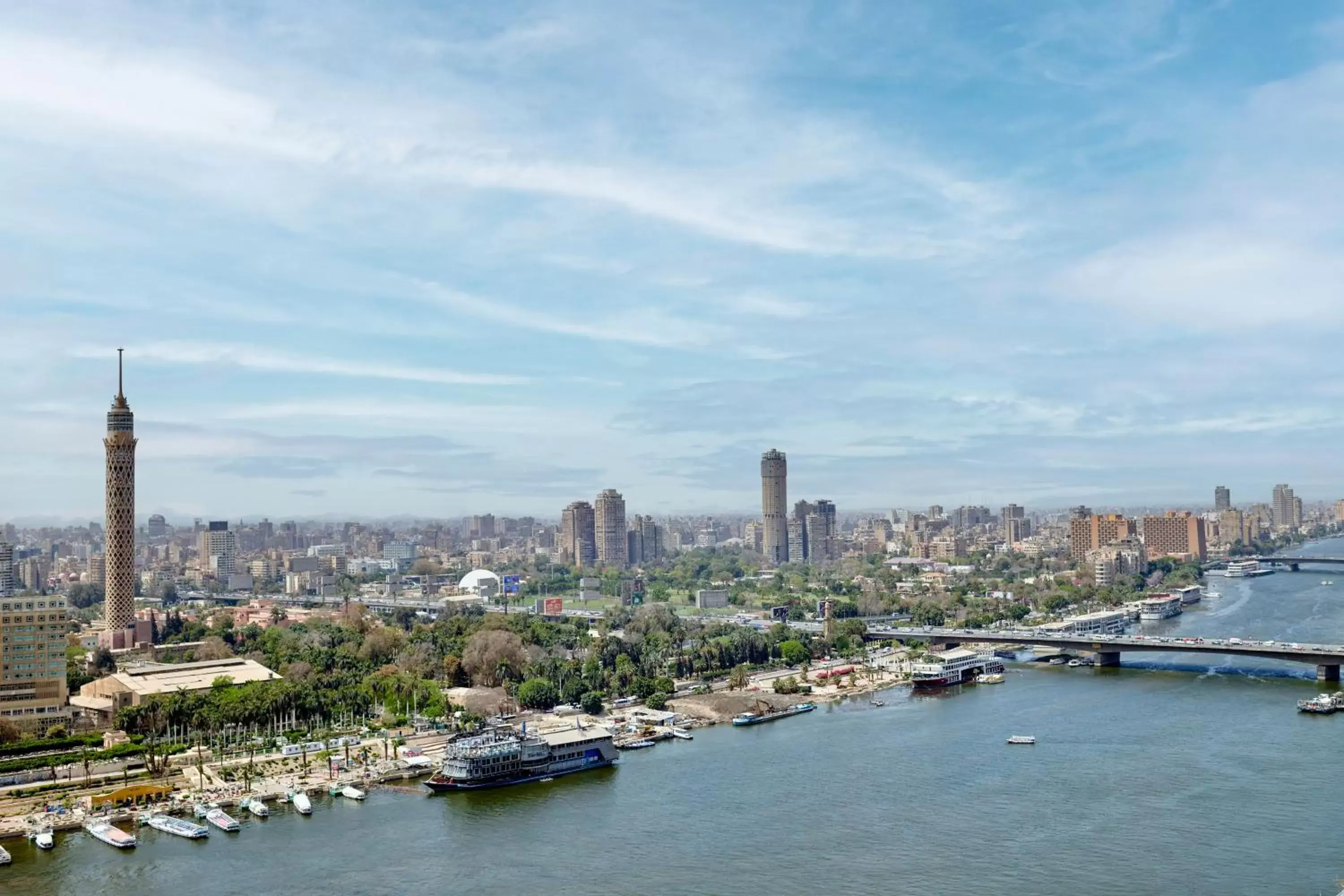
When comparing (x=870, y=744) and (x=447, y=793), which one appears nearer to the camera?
(x=447, y=793)

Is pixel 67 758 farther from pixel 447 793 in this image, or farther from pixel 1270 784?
pixel 1270 784

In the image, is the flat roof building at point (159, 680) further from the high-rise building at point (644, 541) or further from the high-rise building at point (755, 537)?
the high-rise building at point (755, 537)

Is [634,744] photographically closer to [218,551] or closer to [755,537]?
[218,551]

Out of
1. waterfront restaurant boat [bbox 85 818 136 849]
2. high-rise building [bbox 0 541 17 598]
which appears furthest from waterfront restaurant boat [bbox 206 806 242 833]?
high-rise building [bbox 0 541 17 598]

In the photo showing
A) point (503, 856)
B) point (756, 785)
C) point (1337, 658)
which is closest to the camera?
point (503, 856)

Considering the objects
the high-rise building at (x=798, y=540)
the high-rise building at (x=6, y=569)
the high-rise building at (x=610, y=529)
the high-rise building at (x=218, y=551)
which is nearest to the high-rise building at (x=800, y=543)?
the high-rise building at (x=798, y=540)

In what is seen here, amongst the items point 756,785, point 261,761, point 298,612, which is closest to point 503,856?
point 756,785

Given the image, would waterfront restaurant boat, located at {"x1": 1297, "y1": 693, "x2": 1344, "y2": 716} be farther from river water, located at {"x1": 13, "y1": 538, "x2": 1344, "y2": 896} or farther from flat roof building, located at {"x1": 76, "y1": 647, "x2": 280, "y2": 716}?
flat roof building, located at {"x1": 76, "y1": 647, "x2": 280, "y2": 716}
